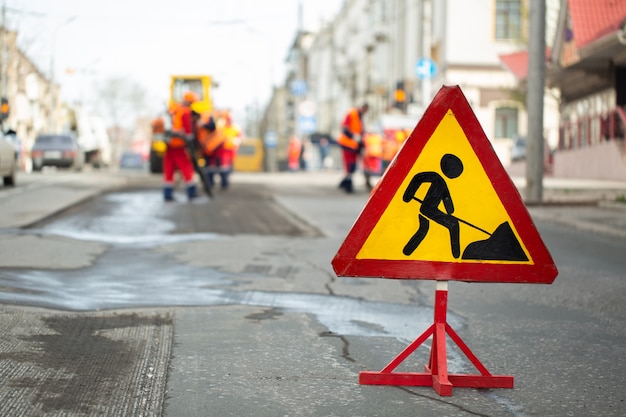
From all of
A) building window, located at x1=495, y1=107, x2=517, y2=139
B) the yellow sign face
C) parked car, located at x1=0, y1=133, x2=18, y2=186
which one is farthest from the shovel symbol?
building window, located at x1=495, y1=107, x2=517, y2=139

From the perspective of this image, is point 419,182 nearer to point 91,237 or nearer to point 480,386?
point 480,386

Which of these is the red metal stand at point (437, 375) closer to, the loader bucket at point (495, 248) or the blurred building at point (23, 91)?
the loader bucket at point (495, 248)

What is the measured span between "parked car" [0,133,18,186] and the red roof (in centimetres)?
1326

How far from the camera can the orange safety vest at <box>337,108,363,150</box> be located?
862 inches

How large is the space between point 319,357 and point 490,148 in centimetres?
142

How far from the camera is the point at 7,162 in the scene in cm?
2342

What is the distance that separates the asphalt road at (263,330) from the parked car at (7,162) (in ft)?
36.3

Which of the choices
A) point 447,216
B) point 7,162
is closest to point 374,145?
point 7,162

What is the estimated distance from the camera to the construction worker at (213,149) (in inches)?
875

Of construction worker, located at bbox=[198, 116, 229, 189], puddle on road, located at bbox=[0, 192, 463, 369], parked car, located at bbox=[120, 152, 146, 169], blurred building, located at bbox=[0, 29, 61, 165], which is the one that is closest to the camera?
puddle on road, located at bbox=[0, 192, 463, 369]

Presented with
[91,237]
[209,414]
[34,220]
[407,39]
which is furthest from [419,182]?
[407,39]

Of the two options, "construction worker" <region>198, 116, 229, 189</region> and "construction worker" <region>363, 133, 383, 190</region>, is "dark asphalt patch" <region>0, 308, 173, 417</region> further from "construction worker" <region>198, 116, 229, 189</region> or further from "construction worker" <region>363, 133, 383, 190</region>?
"construction worker" <region>363, 133, 383, 190</region>

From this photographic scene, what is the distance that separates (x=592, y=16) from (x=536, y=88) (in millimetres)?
11034

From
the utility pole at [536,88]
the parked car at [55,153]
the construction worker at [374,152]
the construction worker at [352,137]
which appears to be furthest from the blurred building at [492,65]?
the parked car at [55,153]
